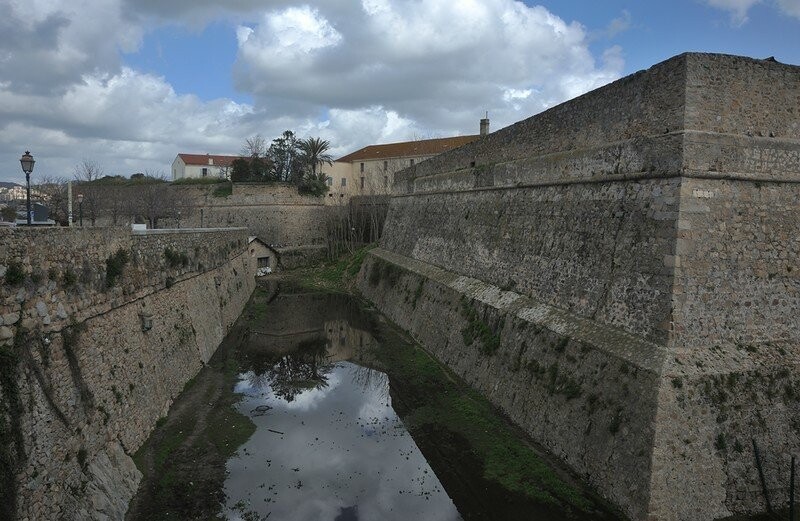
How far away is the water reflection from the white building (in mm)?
48525

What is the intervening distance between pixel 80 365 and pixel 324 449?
188 inches

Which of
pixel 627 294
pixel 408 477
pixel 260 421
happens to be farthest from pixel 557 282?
pixel 260 421

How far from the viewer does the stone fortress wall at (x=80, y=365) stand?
266 inches

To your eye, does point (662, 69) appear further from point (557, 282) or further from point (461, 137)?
point (461, 137)

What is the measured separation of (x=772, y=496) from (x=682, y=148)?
18.4 feet

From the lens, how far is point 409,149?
54.2 metres

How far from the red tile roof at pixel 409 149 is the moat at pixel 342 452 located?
3597 centimetres

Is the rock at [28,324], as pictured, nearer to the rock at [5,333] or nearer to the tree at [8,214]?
the rock at [5,333]

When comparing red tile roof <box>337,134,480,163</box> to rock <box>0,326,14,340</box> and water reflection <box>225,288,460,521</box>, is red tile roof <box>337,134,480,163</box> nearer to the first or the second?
water reflection <box>225,288,460,521</box>

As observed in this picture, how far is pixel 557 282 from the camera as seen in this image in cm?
1192

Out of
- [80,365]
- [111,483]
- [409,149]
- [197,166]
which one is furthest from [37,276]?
[197,166]

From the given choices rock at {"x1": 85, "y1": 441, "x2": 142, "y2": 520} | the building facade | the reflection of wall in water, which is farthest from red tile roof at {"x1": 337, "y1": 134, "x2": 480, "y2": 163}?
rock at {"x1": 85, "y1": 441, "x2": 142, "y2": 520}

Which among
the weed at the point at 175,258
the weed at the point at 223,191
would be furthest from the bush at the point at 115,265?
the weed at the point at 223,191

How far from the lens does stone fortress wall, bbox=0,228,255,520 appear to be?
675 centimetres
